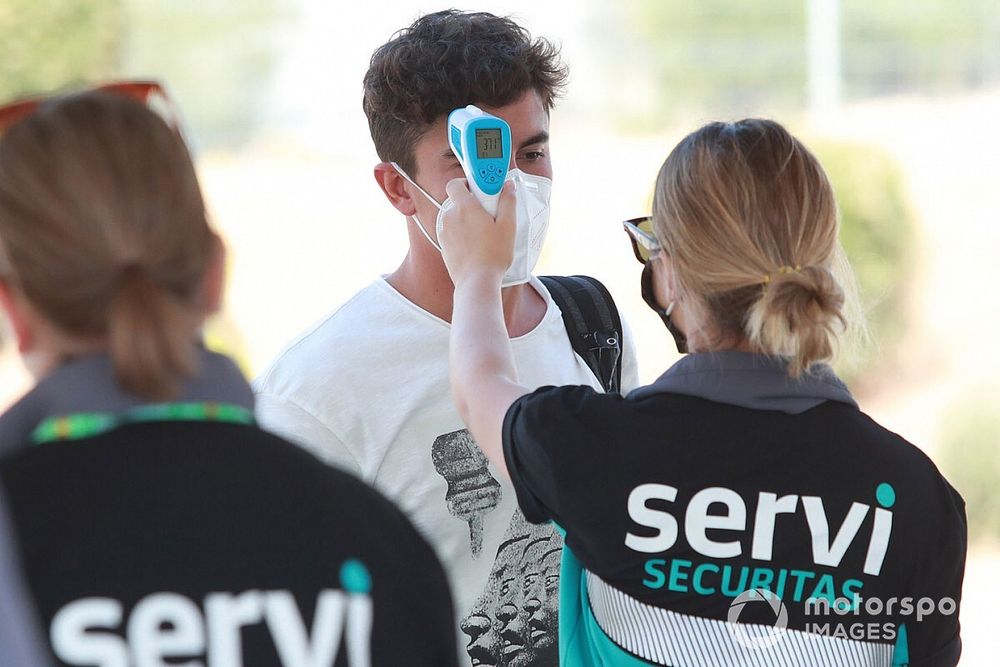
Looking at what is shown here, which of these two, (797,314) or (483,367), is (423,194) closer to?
(483,367)

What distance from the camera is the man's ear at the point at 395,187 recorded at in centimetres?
222

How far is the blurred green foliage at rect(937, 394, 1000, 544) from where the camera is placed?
23.0 feet

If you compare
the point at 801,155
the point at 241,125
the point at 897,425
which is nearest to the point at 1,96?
the point at 241,125

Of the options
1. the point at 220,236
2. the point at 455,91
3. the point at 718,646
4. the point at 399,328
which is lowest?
the point at 718,646

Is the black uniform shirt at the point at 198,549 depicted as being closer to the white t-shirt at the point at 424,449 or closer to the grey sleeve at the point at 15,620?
the grey sleeve at the point at 15,620

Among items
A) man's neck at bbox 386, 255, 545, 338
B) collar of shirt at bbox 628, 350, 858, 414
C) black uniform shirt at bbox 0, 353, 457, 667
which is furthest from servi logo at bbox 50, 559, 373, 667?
man's neck at bbox 386, 255, 545, 338

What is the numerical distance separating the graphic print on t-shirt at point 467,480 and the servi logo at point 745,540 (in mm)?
487

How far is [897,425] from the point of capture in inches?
344

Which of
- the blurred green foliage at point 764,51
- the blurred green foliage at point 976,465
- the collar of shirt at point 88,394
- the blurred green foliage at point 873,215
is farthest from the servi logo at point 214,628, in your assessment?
the blurred green foliage at point 764,51

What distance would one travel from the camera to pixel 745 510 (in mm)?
1568

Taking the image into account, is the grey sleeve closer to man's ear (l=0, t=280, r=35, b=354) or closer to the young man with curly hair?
man's ear (l=0, t=280, r=35, b=354)

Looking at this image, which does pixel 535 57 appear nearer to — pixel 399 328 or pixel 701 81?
pixel 399 328

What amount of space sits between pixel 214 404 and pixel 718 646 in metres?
0.80

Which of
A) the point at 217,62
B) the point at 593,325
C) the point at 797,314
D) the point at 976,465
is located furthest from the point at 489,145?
the point at 217,62
